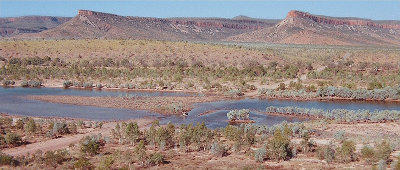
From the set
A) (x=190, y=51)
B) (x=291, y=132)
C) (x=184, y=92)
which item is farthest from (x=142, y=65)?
(x=291, y=132)

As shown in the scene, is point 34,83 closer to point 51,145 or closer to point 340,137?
point 51,145

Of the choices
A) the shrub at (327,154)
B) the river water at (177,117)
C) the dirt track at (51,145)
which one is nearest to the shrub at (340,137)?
the shrub at (327,154)

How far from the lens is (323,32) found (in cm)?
14325

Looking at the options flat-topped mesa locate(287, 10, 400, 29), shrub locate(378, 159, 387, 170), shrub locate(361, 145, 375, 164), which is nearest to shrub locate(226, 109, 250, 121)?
shrub locate(361, 145, 375, 164)

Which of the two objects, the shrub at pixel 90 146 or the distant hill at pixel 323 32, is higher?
the distant hill at pixel 323 32

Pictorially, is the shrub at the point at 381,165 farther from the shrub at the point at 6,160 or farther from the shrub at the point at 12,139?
the shrub at the point at 12,139

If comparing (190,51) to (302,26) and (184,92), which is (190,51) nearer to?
(184,92)

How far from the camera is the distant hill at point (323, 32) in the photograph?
5335 inches

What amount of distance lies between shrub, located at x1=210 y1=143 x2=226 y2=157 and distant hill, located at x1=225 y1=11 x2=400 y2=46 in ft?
368

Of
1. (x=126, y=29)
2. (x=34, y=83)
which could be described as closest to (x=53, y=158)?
(x=34, y=83)

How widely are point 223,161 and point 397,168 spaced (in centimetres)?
888

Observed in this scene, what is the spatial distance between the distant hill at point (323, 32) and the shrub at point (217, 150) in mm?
112180

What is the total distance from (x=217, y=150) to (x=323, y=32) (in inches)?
5042

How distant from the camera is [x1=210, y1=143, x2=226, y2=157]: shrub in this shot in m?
24.2
